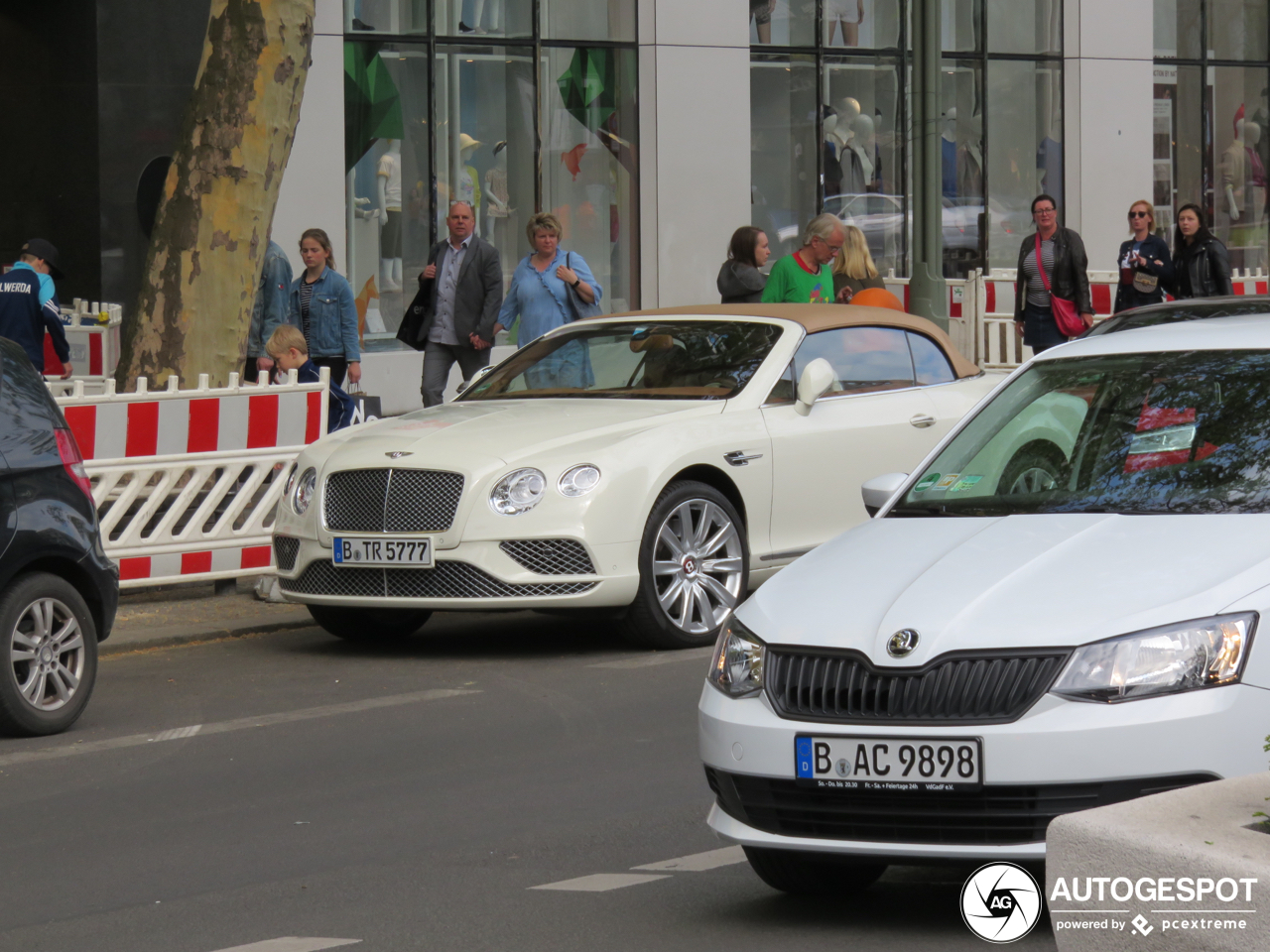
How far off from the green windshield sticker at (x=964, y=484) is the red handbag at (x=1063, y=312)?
11.1 meters

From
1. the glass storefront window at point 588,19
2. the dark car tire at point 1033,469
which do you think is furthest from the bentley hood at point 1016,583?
the glass storefront window at point 588,19

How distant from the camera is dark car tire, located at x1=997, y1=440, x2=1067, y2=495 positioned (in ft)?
18.4

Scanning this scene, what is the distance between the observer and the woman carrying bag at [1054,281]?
54.2 feet

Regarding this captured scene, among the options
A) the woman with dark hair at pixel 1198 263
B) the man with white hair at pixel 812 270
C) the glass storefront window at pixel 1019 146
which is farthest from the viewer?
the glass storefront window at pixel 1019 146

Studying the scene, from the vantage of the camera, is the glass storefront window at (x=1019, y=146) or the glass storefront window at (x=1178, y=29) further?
the glass storefront window at (x=1178, y=29)

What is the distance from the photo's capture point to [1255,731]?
435 cm

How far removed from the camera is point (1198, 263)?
17.2 metres

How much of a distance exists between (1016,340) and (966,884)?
1899 centimetres

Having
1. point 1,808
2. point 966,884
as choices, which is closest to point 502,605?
point 1,808

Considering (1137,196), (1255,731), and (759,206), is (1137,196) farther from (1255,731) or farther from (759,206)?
(1255,731)

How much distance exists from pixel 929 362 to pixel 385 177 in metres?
12.9

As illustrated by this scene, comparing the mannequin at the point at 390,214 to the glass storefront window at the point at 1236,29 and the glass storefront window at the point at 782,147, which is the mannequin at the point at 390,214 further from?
the glass storefront window at the point at 1236,29

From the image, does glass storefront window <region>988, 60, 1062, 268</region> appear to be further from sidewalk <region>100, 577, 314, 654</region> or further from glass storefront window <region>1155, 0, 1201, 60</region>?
sidewalk <region>100, 577, 314, 654</region>

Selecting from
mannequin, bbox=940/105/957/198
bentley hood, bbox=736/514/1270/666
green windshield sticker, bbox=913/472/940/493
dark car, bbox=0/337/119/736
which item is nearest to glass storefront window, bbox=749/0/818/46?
mannequin, bbox=940/105/957/198
